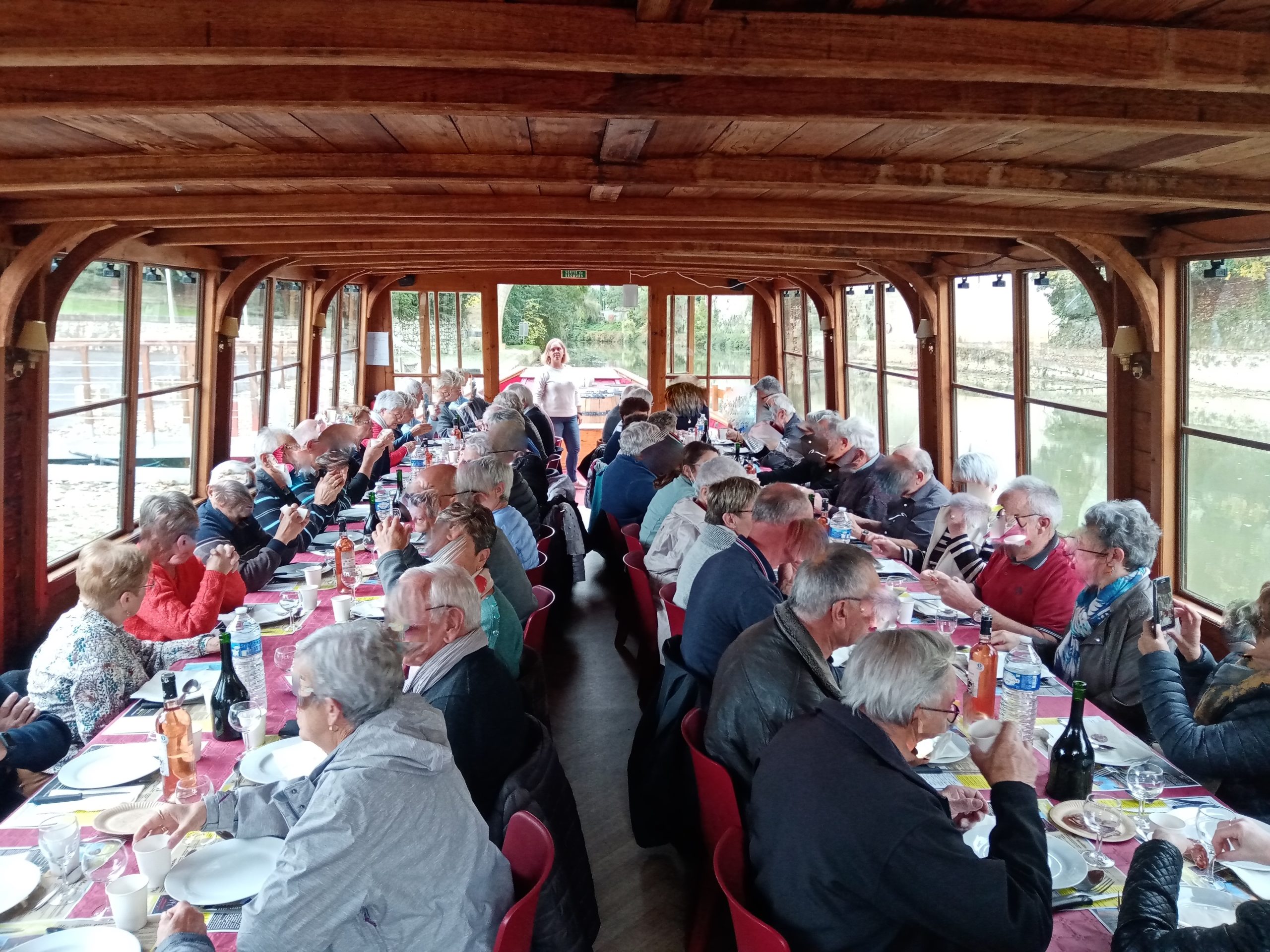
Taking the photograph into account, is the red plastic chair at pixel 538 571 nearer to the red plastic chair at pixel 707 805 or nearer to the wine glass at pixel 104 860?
the red plastic chair at pixel 707 805

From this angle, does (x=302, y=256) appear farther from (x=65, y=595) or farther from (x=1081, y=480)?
(x=1081, y=480)

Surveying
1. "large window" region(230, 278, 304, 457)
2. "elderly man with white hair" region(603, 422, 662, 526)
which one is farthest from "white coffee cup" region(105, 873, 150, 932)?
"large window" region(230, 278, 304, 457)

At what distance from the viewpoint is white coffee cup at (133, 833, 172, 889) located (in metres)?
2.38

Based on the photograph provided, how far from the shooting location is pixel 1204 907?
91.1 inches

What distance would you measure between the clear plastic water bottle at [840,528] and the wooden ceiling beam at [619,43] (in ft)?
13.3

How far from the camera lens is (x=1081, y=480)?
6.45 meters

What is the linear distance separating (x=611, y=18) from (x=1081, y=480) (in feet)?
17.2

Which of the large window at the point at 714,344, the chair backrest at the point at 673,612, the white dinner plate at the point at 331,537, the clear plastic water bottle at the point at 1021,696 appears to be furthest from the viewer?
the large window at the point at 714,344

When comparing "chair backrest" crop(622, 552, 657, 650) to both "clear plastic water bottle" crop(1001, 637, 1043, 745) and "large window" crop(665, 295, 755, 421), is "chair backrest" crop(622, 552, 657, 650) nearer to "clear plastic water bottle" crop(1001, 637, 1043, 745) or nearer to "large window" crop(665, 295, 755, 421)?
"clear plastic water bottle" crop(1001, 637, 1043, 745)

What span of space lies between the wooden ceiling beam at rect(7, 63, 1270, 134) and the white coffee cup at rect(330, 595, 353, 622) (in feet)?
7.68

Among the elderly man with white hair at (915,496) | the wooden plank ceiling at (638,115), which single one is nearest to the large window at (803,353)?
the elderly man with white hair at (915,496)

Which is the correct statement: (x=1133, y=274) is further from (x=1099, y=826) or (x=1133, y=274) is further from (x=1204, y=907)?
(x=1204, y=907)

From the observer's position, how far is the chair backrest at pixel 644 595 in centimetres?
529

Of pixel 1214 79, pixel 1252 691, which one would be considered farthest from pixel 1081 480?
pixel 1214 79
